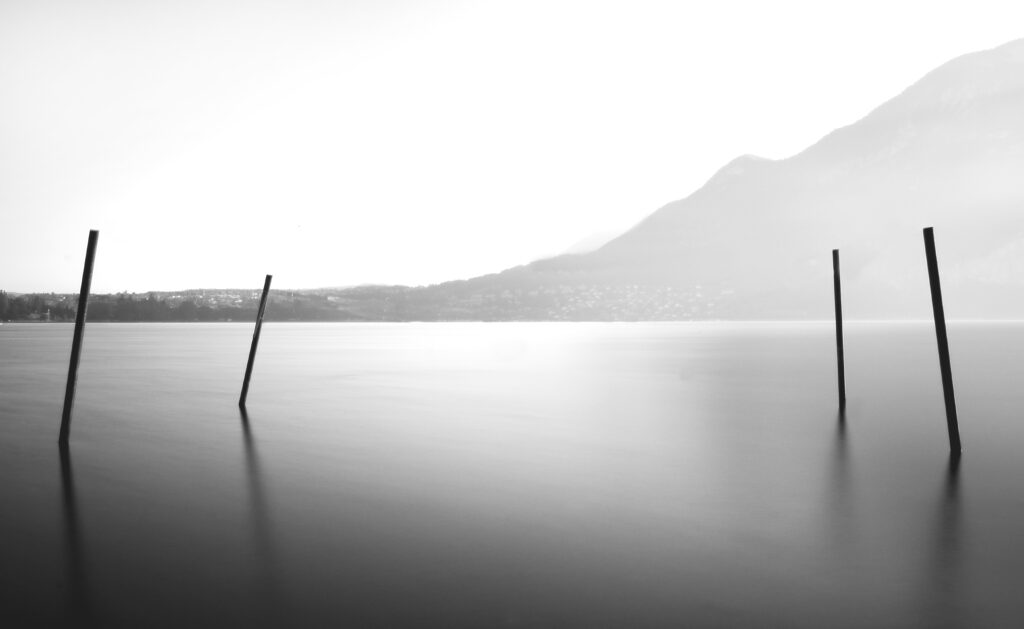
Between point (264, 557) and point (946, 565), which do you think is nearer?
point (946, 565)

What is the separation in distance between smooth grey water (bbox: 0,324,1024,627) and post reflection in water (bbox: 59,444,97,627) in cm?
4

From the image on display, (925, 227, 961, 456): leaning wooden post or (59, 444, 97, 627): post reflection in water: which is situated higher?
(925, 227, 961, 456): leaning wooden post

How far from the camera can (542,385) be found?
36.6m

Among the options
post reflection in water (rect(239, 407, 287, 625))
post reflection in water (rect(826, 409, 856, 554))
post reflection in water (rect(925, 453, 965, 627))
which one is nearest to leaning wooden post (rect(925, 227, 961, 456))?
post reflection in water (rect(826, 409, 856, 554))

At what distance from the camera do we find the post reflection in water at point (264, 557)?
23.0 ft

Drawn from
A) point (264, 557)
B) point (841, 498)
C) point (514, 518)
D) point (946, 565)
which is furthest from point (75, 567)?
point (841, 498)

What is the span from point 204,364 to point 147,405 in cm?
2793

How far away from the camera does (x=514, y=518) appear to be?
10414 millimetres

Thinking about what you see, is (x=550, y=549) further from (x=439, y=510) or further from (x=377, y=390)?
(x=377, y=390)

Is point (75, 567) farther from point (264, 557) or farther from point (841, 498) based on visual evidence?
point (841, 498)

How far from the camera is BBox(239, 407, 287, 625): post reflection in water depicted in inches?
276

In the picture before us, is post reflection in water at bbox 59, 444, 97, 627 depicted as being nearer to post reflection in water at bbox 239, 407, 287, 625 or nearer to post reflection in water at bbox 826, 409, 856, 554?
post reflection in water at bbox 239, 407, 287, 625

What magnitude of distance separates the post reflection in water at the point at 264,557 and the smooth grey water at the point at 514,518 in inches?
1.7

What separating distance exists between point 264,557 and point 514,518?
11.7 feet
